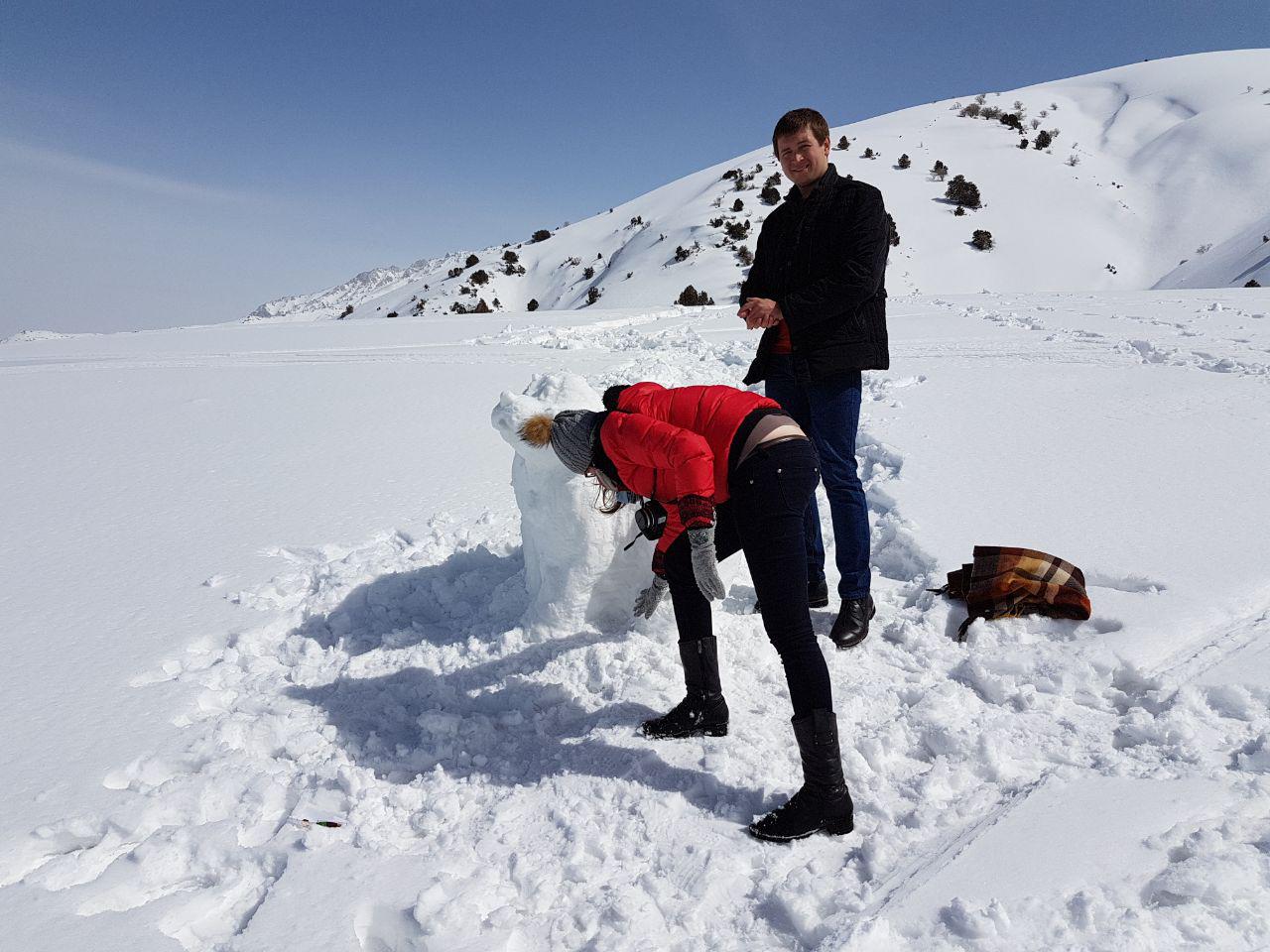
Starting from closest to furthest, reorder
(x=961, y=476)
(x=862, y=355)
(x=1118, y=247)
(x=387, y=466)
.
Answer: (x=862, y=355)
(x=961, y=476)
(x=387, y=466)
(x=1118, y=247)

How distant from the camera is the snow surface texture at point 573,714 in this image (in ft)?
5.83

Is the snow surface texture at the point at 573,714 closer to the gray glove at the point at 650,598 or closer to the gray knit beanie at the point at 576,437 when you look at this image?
the gray glove at the point at 650,598

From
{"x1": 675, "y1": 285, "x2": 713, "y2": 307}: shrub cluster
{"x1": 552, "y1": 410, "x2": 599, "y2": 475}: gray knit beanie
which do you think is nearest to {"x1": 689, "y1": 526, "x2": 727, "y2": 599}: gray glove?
{"x1": 552, "y1": 410, "x2": 599, "y2": 475}: gray knit beanie

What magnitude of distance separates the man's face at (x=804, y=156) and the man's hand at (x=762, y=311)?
1.51 feet

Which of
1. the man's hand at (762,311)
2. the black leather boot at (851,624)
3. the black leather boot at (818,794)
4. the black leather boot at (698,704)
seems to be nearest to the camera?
the black leather boot at (818,794)

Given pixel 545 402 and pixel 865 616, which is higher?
pixel 545 402

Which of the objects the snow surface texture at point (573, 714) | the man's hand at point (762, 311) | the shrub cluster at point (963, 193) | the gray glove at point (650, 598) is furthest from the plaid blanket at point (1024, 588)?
the shrub cluster at point (963, 193)

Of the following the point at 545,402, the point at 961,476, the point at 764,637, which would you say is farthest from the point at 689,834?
the point at 961,476

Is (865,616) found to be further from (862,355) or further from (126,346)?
(126,346)

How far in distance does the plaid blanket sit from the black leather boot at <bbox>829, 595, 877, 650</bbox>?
1.23 feet

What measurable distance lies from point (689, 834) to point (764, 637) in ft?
3.60

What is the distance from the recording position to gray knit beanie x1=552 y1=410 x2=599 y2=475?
2.19 meters

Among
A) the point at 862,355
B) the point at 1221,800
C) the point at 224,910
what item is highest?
the point at 862,355

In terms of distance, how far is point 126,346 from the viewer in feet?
33.9
